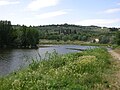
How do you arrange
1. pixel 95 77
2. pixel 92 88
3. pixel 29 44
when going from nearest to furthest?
pixel 92 88, pixel 95 77, pixel 29 44

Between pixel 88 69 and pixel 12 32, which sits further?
pixel 12 32

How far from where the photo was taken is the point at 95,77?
13523 millimetres

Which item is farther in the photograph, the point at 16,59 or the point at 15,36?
the point at 15,36

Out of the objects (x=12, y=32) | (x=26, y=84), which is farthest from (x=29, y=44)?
(x=26, y=84)

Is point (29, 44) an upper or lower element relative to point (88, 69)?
lower

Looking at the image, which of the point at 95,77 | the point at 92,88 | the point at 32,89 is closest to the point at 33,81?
the point at 32,89

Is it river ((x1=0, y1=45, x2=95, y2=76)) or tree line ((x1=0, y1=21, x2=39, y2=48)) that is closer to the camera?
river ((x1=0, y1=45, x2=95, y2=76))

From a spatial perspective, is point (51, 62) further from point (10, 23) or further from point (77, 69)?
point (10, 23)

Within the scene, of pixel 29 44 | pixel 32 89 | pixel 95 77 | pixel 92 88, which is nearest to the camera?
pixel 32 89

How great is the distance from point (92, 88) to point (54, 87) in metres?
1.42

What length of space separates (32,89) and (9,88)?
1035mm

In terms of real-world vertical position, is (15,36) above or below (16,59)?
below

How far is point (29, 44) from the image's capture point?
137000 millimetres

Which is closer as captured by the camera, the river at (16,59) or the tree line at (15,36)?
the river at (16,59)
